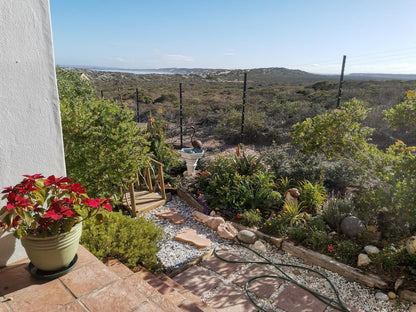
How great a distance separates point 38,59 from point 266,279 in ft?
9.15

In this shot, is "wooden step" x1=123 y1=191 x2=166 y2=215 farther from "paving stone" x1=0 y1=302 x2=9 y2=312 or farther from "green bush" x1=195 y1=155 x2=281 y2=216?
"paving stone" x1=0 y1=302 x2=9 y2=312

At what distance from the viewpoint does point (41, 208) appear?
185 centimetres

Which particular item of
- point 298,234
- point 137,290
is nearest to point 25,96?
point 137,290

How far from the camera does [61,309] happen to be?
5.25ft

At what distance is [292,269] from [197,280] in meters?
1.06

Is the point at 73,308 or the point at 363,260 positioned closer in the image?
the point at 73,308

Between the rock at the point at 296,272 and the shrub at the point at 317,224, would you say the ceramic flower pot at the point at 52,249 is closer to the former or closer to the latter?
the rock at the point at 296,272

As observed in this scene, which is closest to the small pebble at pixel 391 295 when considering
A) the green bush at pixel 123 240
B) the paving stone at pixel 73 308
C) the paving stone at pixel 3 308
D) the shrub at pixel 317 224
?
the shrub at pixel 317 224

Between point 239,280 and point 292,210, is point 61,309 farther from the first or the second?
point 292,210

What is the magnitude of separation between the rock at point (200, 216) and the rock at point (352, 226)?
5.86 ft

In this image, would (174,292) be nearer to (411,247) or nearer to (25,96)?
(25,96)

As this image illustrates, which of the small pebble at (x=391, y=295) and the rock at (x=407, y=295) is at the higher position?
the rock at (x=407, y=295)

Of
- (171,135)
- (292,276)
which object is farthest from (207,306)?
(171,135)

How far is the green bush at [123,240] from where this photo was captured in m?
2.41
